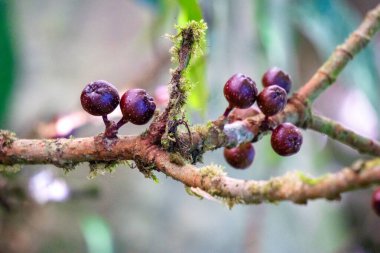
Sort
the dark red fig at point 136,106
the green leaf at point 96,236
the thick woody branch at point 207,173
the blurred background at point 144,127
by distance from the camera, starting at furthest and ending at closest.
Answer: the green leaf at point 96,236 → the blurred background at point 144,127 → the dark red fig at point 136,106 → the thick woody branch at point 207,173

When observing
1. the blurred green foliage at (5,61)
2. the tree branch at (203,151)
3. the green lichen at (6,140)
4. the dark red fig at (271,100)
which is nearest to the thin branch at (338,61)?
the tree branch at (203,151)

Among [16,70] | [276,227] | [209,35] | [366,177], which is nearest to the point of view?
[366,177]

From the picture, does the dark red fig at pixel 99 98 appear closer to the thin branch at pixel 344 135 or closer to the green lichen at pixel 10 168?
the green lichen at pixel 10 168

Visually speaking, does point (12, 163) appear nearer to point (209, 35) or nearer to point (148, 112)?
point (148, 112)

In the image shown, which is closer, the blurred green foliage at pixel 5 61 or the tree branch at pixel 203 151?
the tree branch at pixel 203 151

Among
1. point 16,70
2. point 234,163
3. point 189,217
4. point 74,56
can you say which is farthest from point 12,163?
point 74,56

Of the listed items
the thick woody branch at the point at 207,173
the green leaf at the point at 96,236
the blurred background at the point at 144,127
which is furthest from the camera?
the green leaf at the point at 96,236
